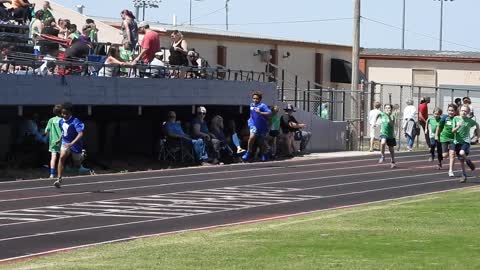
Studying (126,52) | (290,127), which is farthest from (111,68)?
(290,127)

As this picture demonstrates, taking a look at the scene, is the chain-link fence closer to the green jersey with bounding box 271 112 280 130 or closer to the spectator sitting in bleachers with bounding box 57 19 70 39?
the green jersey with bounding box 271 112 280 130

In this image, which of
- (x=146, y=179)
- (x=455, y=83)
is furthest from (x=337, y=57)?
(x=146, y=179)

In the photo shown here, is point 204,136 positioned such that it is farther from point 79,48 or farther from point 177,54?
point 79,48

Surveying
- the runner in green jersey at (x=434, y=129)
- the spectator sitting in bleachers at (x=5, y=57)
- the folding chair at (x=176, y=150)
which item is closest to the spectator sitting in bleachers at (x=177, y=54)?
the folding chair at (x=176, y=150)

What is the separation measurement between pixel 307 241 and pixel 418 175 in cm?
1503

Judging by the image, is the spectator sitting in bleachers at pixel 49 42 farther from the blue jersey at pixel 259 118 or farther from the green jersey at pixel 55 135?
the blue jersey at pixel 259 118

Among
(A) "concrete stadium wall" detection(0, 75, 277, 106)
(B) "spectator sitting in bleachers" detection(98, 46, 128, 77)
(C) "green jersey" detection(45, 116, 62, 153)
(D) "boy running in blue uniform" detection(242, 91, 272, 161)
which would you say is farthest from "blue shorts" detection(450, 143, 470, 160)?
(C) "green jersey" detection(45, 116, 62, 153)

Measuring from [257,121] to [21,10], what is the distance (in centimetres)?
796

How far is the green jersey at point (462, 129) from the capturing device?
25609 mm

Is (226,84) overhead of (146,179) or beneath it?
A: overhead

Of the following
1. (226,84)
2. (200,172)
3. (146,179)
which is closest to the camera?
(146,179)

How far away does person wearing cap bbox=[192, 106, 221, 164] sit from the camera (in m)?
31.0

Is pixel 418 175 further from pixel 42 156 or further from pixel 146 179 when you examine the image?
pixel 42 156

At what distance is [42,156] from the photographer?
2684 centimetres
